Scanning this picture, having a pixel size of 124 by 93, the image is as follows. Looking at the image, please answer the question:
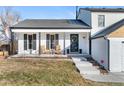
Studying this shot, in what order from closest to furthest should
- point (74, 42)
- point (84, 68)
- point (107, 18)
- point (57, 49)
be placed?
point (84, 68)
point (57, 49)
point (107, 18)
point (74, 42)

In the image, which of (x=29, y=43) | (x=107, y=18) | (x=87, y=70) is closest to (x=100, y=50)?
(x=87, y=70)

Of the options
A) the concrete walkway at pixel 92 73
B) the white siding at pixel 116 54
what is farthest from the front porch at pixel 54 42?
the white siding at pixel 116 54

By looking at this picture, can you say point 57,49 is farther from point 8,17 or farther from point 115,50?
point 8,17

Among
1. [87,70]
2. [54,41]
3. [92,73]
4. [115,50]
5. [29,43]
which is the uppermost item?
[54,41]

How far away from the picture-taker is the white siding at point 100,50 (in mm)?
19406

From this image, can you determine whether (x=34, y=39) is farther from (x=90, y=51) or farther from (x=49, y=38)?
(x=90, y=51)

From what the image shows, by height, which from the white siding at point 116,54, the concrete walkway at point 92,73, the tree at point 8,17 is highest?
the tree at point 8,17

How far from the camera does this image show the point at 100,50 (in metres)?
21.2

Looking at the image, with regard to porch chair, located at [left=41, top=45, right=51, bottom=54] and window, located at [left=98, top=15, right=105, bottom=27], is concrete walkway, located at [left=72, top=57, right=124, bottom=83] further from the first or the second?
window, located at [left=98, top=15, right=105, bottom=27]

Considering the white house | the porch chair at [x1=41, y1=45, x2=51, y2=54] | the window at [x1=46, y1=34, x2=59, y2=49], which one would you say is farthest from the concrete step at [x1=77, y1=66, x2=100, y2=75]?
the window at [x1=46, y1=34, x2=59, y2=49]

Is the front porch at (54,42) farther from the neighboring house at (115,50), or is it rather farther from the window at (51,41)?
the neighboring house at (115,50)

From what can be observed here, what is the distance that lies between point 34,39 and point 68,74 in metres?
11.2

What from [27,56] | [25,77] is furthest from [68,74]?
[27,56]
